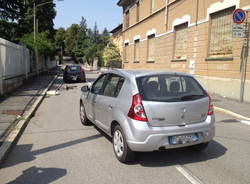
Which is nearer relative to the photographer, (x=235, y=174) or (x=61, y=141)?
(x=235, y=174)

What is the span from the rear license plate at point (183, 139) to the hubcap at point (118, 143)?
33.7 inches

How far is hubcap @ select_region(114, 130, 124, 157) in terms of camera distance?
14.2 feet

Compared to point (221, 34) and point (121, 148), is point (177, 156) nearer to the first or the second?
point (121, 148)

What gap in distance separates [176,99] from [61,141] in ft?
9.14

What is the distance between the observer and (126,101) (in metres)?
4.21

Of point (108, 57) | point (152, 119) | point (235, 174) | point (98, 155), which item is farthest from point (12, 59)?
point (108, 57)

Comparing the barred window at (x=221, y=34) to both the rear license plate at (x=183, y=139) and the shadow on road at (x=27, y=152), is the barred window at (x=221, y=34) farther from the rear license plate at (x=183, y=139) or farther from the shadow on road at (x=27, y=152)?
the shadow on road at (x=27, y=152)

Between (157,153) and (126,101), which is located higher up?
(126,101)

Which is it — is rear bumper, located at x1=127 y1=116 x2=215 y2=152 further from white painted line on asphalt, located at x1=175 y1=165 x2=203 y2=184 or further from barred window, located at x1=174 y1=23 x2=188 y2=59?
barred window, located at x1=174 y1=23 x2=188 y2=59

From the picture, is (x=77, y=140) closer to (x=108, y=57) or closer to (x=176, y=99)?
(x=176, y=99)

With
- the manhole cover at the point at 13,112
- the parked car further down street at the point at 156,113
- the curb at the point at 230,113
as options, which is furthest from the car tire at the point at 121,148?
the curb at the point at 230,113

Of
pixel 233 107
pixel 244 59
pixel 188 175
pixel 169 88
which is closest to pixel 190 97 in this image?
pixel 169 88

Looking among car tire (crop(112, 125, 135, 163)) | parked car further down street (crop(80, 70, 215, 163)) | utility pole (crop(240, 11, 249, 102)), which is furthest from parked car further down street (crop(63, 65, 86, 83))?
car tire (crop(112, 125, 135, 163))

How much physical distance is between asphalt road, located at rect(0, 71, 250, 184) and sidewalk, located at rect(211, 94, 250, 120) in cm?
206
